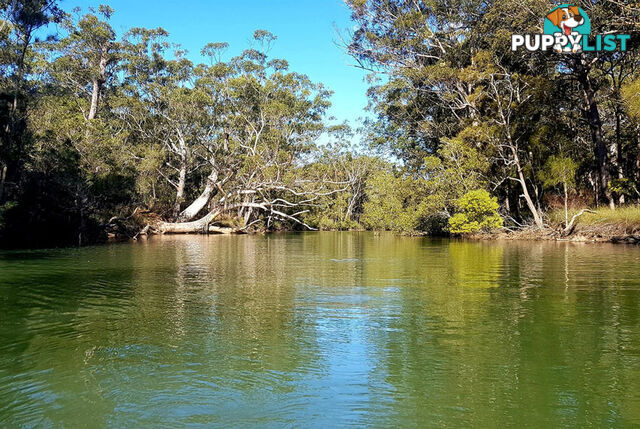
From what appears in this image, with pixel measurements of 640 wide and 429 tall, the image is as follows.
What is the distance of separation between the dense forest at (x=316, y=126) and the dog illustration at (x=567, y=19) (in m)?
0.59

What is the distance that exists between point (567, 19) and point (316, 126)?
83.3 ft

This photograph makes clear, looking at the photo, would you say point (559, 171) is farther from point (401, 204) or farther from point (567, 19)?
point (401, 204)

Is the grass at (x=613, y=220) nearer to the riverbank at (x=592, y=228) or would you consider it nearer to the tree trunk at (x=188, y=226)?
the riverbank at (x=592, y=228)

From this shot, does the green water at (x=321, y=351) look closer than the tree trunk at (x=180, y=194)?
Yes

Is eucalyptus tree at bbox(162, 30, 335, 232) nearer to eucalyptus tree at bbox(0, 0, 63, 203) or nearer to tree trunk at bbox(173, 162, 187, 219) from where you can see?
tree trunk at bbox(173, 162, 187, 219)

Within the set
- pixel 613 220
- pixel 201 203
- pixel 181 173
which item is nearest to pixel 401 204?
pixel 613 220

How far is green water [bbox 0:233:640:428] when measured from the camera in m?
4.17

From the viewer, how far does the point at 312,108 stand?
45031mm

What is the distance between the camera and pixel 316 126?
44438mm

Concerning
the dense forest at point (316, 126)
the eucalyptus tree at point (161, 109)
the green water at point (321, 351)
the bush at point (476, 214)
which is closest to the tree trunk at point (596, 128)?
the dense forest at point (316, 126)

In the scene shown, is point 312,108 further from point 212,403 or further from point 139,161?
point 212,403


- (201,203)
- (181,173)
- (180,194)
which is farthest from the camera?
(181,173)

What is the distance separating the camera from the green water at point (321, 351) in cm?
417

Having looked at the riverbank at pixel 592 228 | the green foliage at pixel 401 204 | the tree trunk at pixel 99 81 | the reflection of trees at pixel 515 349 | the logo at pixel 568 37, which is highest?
the tree trunk at pixel 99 81
